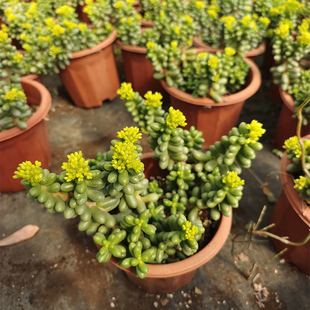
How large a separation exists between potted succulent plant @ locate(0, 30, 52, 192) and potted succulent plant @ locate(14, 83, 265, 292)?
793 millimetres

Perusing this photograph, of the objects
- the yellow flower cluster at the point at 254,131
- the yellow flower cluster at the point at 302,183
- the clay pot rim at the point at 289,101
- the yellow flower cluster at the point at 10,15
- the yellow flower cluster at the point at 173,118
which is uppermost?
the yellow flower cluster at the point at 10,15

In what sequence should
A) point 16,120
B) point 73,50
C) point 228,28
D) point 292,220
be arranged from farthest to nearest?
point 73,50, point 228,28, point 16,120, point 292,220

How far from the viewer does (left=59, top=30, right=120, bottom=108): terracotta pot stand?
7.70ft

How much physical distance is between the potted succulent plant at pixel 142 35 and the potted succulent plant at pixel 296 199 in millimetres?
1200

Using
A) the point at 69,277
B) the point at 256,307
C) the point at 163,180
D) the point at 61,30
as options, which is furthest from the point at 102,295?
the point at 61,30

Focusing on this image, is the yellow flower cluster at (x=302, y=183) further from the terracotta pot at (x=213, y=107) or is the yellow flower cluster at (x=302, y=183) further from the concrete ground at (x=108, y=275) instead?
the terracotta pot at (x=213, y=107)

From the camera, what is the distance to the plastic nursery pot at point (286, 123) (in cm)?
191

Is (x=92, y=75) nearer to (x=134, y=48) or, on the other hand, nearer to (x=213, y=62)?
(x=134, y=48)

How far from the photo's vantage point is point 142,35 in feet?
7.50

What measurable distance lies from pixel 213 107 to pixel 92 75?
50.0 inches

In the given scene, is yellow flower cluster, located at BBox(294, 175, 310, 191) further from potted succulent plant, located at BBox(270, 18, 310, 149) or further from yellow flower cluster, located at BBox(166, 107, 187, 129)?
potted succulent plant, located at BBox(270, 18, 310, 149)

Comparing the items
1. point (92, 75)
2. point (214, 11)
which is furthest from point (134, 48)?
point (214, 11)

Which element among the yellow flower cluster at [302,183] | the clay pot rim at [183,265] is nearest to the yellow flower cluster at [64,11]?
the clay pot rim at [183,265]

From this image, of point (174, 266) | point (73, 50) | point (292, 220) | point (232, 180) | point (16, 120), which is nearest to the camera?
point (232, 180)
